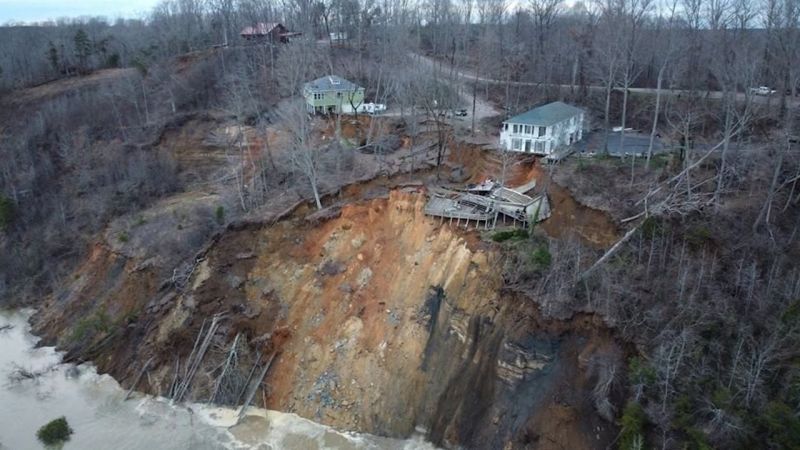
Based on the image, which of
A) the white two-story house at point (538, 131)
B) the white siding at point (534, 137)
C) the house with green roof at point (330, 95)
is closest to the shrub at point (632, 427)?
the white two-story house at point (538, 131)

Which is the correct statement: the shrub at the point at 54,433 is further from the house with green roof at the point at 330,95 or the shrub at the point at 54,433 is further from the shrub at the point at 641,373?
the house with green roof at the point at 330,95

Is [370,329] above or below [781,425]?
below

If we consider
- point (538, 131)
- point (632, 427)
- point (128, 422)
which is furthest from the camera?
point (538, 131)

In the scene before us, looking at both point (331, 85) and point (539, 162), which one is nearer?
point (539, 162)

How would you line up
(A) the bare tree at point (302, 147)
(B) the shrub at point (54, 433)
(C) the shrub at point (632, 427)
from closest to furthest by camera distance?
(C) the shrub at point (632, 427), (B) the shrub at point (54, 433), (A) the bare tree at point (302, 147)

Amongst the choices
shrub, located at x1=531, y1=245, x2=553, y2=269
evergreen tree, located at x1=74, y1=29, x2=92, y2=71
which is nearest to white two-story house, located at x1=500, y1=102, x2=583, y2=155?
shrub, located at x1=531, y1=245, x2=553, y2=269

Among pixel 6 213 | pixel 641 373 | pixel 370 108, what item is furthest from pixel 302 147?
pixel 6 213

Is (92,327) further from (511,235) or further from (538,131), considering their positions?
(538,131)
